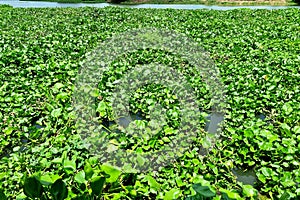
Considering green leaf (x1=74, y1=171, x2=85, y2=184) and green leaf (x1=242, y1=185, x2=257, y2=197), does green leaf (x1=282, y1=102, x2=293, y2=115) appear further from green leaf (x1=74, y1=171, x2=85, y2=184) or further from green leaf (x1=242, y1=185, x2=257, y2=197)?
green leaf (x1=74, y1=171, x2=85, y2=184)

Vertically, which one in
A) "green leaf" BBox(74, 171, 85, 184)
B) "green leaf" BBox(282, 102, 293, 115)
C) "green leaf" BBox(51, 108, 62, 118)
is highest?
"green leaf" BBox(74, 171, 85, 184)

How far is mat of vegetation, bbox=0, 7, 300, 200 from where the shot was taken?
7.24 ft

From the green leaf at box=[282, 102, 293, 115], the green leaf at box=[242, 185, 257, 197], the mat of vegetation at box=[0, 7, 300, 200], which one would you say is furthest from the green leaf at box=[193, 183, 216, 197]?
the green leaf at box=[282, 102, 293, 115]

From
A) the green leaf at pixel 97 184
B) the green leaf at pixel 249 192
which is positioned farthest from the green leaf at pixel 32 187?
the green leaf at pixel 249 192

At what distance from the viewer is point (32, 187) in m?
1.39

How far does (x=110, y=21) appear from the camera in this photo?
995 cm

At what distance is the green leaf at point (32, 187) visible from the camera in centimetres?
138

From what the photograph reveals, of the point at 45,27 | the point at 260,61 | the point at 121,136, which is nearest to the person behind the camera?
the point at 121,136

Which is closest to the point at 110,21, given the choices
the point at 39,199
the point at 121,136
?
the point at 121,136

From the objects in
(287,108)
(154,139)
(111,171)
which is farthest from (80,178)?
(287,108)

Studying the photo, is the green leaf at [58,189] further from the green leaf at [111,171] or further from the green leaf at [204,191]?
the green leaf at [204,191]

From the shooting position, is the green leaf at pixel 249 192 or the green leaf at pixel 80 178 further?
the green leaf at pixel 249 192

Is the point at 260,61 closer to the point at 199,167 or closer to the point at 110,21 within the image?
the point at 199,167

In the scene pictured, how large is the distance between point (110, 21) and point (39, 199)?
29.7ft
